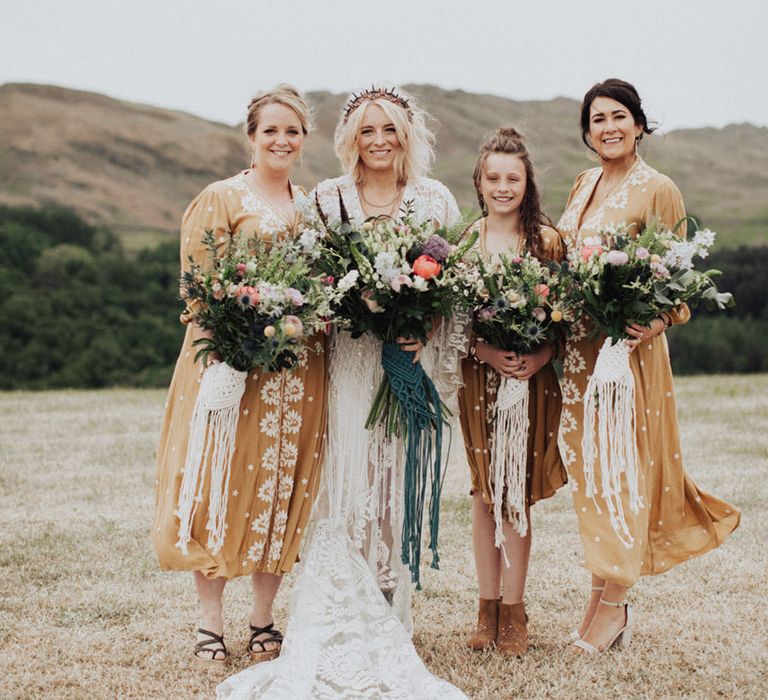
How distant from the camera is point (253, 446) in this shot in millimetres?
4152

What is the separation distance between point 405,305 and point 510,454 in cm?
97

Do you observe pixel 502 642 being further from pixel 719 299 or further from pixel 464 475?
pixel 464 475

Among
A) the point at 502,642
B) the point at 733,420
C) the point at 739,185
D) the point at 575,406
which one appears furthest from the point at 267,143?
the point at 739,185

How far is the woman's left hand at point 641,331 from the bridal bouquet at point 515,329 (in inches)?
11.2

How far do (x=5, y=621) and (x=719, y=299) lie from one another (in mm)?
3959

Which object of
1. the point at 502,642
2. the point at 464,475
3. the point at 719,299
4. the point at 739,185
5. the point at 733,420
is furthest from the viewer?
the point at 739,185

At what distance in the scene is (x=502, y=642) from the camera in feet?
14.1

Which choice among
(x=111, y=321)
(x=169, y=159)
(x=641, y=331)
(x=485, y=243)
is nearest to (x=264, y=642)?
(x=485, y=243)

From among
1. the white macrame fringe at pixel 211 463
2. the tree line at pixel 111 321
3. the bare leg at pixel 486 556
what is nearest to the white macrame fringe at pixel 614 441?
the bare leg at pixel 486 556

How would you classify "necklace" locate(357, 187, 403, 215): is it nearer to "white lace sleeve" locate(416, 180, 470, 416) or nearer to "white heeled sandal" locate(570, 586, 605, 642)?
"white lace sleeve" locate(416, 180, 470, 416)

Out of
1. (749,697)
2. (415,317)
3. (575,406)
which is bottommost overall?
(749,697)

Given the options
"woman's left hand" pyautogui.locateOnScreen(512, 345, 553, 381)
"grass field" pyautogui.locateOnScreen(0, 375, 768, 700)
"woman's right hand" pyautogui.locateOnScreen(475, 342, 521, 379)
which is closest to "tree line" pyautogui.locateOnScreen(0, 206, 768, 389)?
"grass field" pyautogui.locateOnScreen(0, 375, 768, 700)

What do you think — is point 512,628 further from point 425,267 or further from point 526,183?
point 526,183

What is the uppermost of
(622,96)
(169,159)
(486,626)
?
(169,159)
